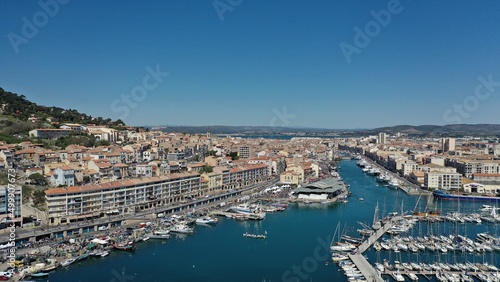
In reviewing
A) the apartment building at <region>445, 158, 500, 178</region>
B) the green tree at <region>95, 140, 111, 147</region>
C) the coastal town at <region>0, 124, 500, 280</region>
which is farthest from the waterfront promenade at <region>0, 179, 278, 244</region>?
the apartment building at <region>445, 158, 500, 178</region>

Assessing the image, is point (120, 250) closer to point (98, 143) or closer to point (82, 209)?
point (82, 209)

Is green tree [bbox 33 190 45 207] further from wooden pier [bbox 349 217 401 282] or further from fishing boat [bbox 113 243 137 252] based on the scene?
wooden pier [bbox 349 217 401 282]

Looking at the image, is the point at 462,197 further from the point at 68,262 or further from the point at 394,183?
the point at 68,262

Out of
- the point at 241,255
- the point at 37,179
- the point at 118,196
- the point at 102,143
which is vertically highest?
the point at 102,143

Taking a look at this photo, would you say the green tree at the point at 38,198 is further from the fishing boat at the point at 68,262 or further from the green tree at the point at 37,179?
the fishing boat at the point at 68,262

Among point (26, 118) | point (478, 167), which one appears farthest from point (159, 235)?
point (478, 167)

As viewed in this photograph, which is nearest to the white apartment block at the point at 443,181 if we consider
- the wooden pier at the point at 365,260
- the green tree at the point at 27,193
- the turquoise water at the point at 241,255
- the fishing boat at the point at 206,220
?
the turquoise water at the point at 241,255
